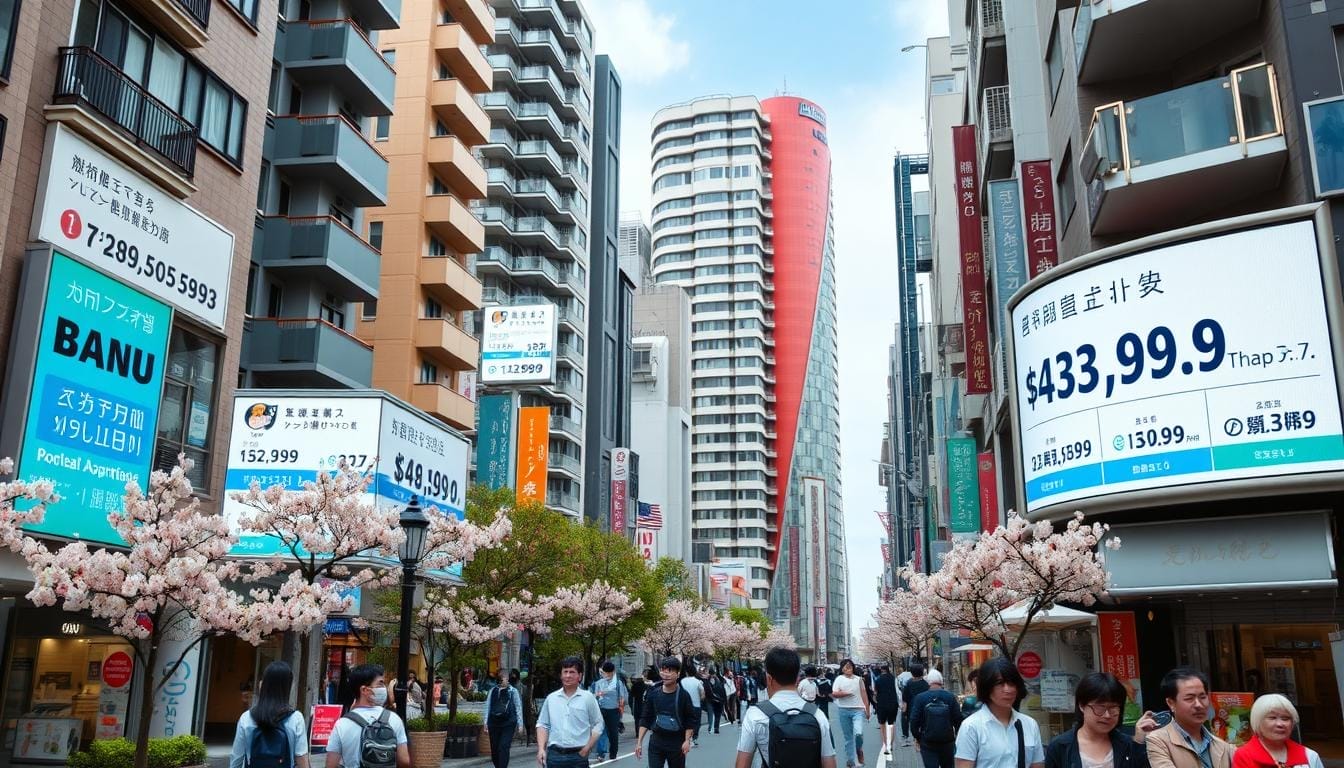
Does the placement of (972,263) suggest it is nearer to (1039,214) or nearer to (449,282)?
(1039,214)

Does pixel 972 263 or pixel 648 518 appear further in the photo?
pixel 648 518

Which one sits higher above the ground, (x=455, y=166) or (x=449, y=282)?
(x=455, y=166)

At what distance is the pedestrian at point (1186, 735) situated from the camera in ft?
19.5

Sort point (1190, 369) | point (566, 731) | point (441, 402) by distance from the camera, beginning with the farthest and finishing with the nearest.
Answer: point (441, 402) < point (1190, 369) < point (566, 731)

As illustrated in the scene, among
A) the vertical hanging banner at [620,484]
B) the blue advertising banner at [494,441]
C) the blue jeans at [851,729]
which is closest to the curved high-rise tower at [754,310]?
the vertical hanging banner at [620,484]

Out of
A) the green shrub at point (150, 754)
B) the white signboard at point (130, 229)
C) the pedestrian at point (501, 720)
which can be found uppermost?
the white signboard at point (130, 229)

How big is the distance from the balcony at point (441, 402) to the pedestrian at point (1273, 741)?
3507cm

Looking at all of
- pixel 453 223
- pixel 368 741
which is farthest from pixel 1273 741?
pixel 453 223

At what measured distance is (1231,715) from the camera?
1462 cm

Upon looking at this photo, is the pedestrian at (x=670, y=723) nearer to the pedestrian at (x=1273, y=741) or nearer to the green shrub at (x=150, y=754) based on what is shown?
the pedestrian at (x=1273, y=741)

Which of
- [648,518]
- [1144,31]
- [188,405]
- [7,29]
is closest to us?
[7,29]

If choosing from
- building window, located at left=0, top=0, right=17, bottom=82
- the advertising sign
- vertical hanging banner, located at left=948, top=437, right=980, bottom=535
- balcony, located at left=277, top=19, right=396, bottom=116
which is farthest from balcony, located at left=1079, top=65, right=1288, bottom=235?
balcony, located at left=277, top=19, right=396, bottom=116

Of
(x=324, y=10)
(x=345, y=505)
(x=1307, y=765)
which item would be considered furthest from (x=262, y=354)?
(x=1307, y=765)

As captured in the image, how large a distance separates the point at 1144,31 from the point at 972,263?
13929mm
